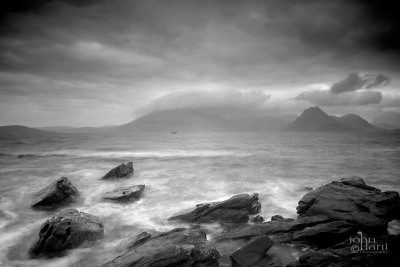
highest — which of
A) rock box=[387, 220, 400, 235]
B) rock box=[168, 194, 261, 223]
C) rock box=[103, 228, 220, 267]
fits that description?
rock box=[103, 228, 220, 267]

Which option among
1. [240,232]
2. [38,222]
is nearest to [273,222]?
[240,232]

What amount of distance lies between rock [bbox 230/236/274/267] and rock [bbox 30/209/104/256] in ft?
23.3

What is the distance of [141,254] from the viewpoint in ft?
27.8

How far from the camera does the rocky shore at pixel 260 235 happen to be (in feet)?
26.6

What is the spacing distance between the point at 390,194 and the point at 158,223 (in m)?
14.1

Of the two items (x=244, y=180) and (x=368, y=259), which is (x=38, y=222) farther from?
(x=244, y=180)

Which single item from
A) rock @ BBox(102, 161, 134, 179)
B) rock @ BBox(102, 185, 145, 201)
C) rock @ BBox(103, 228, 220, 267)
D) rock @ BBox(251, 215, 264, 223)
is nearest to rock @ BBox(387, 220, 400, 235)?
rock @ BBox(251, 215, 264, 223)

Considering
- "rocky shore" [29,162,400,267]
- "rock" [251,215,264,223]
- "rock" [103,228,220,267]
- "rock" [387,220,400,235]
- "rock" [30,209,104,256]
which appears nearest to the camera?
"rock" [103,228,220,267]

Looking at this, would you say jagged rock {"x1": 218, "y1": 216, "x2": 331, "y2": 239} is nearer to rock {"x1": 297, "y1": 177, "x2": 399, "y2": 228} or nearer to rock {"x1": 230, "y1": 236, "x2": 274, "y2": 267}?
rock {"x1": 297, "y1": 177, "x2": 399, "y2": 228}

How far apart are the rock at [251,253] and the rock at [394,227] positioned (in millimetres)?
7395

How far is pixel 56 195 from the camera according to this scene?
1675 cm

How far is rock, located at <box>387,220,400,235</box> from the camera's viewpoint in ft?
39.2
